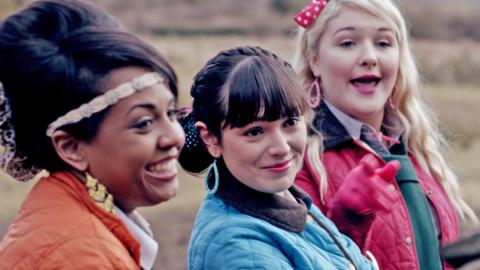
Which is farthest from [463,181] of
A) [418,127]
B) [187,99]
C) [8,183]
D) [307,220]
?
[307,220]

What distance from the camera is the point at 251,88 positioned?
3.04 metres

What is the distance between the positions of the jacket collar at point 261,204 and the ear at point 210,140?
0.04 meters

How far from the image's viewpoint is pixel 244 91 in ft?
9.95

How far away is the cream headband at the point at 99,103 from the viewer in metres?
2.56

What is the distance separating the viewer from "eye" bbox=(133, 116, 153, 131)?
2.58 metres

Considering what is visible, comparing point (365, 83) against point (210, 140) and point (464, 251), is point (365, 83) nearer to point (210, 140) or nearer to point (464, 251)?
point (210, 140)

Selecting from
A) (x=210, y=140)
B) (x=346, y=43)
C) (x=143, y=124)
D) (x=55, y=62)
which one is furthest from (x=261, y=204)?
(x=346, y=43)

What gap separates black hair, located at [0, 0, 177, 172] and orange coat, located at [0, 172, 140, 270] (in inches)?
4.0

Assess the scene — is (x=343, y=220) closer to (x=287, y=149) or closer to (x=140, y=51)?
(x=287, y=149)

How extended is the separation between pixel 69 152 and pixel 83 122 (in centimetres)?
9

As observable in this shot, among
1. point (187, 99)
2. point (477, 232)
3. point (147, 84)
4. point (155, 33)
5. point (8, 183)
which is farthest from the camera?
point (155, 33)

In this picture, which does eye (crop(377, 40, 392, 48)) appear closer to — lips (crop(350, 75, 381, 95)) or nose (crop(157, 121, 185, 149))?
lips (crop(350, 75, 381, 95))

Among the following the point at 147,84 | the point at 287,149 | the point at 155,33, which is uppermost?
the point at 147,84

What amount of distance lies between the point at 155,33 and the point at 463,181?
9.38 meters
